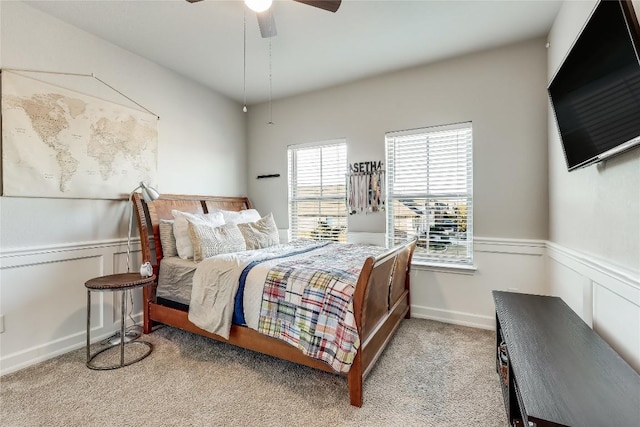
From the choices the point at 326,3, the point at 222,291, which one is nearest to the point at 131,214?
the point at 222,291

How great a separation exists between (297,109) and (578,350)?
3.76 metres

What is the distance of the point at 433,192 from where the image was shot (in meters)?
3.29

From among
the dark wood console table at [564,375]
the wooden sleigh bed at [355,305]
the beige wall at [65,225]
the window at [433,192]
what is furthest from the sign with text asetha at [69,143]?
the dark wood console table at [564,375]

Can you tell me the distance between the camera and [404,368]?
223 centimetres

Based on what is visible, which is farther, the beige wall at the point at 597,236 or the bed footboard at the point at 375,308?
the bed footboard at the point at 375,308

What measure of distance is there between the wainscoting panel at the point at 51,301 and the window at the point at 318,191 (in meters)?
2.20

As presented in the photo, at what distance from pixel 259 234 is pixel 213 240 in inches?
23.8

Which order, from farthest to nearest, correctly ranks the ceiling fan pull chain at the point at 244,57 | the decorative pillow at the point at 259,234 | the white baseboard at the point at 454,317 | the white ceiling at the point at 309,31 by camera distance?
1. the decorative pillow at the point at 259,234
2. the white baseboard at the point at 454,317
3. the ceiling fan pull chain at the point at 244,57
4. the white ceiling at the point at 309,31

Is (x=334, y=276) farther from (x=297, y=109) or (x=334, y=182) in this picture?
(x=297, y=109)

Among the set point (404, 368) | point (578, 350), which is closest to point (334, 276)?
point (404, 368)

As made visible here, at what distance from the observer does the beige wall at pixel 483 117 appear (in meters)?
2.80

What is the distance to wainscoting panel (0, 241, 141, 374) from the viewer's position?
7.25 ft

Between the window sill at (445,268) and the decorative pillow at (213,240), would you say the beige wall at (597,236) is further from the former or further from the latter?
the decorative pillow at (213,240)

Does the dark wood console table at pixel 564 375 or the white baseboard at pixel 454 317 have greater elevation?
the dark wood console table at pixel 564 375
